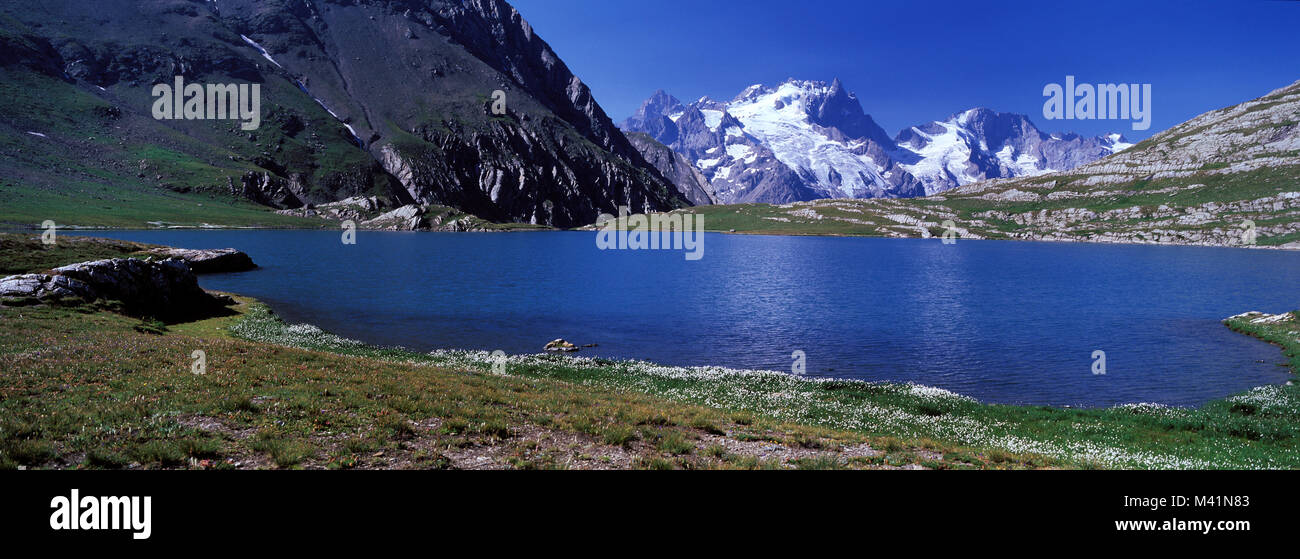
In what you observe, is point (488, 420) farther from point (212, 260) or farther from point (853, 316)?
point (212, 260)

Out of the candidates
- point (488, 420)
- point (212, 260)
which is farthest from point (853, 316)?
point (212, 260)

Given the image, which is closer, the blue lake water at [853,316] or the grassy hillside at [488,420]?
the grassy hillside at [488,420]

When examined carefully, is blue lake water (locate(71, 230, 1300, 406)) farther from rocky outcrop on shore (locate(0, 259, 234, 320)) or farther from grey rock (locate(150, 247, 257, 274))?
rocky outcrop on shore (locate(0, 259, 234, 320))

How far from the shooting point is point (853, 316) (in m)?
58.6

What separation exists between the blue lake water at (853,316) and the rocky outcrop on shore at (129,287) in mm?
8136

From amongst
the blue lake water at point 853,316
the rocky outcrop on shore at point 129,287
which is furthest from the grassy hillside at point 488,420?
the blue lake water at point 853,316

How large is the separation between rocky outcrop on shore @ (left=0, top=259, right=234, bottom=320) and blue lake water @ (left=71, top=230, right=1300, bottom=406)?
8136mm

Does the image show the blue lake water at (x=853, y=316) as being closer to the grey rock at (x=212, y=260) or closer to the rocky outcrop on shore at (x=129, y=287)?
the grey rock at (x=212, y=260)

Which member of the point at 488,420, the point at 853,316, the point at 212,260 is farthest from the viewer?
the point at 212,260

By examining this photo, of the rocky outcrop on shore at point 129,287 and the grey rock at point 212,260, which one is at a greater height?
the grey rock at point 212,260

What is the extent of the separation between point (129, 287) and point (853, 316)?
65908mm

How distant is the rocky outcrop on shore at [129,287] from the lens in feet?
111
